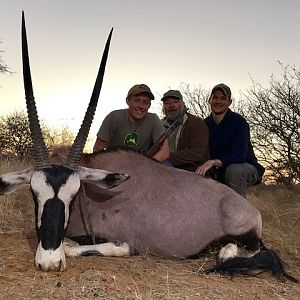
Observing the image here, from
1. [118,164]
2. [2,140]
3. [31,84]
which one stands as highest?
[31,84]

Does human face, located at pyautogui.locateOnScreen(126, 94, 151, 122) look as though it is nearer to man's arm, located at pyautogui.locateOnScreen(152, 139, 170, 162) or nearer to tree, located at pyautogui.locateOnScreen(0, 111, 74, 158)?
man's arm, located at pyautogui.locateOnScreen(152, 139, 170, 162)

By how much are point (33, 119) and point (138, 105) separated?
73.4 inches

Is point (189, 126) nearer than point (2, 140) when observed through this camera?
Yes

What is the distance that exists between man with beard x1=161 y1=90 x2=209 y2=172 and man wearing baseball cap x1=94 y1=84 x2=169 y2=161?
1.18ft

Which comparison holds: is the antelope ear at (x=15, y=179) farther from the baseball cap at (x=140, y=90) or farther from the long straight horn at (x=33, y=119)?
the baseball cap at (x=140, y=90)

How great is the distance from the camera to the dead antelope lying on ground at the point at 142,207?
400 centimetres

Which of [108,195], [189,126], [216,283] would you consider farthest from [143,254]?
[189,126]

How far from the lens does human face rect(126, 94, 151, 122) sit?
19.0 ft

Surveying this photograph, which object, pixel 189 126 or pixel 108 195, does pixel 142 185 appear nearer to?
pixel 108 195

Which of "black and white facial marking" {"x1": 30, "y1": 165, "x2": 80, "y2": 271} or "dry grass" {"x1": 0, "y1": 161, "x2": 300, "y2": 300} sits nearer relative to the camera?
"dry grass" {"x1": 0, "y1": 161, "x2": 300, "y2": 300}

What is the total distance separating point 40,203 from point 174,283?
1.04 metres

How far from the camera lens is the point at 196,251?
14.3 feet

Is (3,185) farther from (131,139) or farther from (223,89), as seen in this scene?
(223,89)

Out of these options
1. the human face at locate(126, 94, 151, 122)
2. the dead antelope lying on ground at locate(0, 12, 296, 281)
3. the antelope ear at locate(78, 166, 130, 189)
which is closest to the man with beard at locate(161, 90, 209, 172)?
the human face at locate(126, 94, 151, 122)
